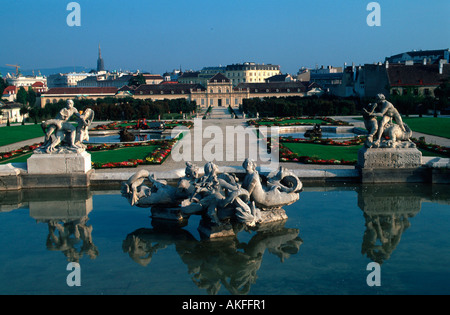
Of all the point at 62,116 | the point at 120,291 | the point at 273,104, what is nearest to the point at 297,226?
the point at 120,291

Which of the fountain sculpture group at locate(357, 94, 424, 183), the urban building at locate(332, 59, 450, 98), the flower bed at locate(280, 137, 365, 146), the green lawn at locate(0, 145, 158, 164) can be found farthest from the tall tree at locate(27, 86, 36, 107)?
the fountain sculpture group at locate(357, 94, 424, 183)

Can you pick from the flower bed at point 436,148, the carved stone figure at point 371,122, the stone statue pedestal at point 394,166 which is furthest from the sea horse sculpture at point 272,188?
the flower bed at point 436,148

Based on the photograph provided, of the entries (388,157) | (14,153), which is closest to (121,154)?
(14,153)

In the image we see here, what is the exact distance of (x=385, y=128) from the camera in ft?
45.0

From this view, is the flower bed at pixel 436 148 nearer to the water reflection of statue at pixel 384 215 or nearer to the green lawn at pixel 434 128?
the green lawn at pixel 434 128

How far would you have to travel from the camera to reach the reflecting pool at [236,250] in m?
7.12

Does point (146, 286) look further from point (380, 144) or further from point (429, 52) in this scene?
point (429, 52)

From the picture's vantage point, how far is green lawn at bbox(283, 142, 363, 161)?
1888 cm

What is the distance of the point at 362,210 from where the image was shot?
1097cm

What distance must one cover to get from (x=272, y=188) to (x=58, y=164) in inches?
272

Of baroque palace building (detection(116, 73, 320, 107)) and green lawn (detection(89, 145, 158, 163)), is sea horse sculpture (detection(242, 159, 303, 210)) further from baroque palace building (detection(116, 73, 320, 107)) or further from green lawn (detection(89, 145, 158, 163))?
baroque palace building (detection(116, 73, 320, 107))

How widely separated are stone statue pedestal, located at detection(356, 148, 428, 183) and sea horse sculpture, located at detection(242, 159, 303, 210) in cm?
390

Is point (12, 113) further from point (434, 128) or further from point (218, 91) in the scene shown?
point (434, 128)

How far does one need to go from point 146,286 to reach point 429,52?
377 feet
